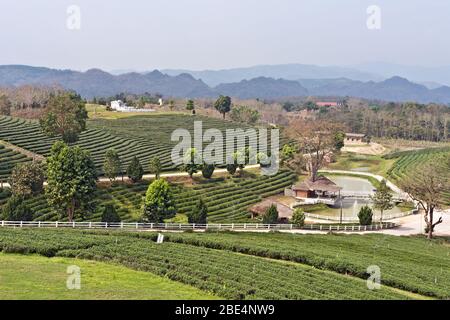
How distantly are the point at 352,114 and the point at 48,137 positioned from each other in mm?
124749

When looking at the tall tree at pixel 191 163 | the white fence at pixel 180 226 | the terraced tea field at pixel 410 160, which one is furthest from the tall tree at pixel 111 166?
the terraced tea field at pixel 410 160

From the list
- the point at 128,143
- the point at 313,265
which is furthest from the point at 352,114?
the point at 313,265

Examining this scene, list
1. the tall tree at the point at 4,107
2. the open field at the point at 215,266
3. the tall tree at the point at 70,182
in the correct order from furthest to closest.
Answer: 1. the tall tree at the point at 4,107
2. the tall tree at the point at 70,182
3. the open field at the point at 215,266

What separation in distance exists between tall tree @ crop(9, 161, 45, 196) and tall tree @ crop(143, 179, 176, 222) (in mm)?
11850

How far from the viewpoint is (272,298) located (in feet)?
74.2

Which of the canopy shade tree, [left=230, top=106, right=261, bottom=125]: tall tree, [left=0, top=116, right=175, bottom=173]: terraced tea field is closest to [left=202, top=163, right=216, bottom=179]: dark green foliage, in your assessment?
[left=0, top=116, right=175, bottom=173]: terraced tea field

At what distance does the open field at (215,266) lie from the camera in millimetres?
24484

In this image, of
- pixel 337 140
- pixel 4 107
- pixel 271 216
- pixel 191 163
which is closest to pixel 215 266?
pixel 271 216

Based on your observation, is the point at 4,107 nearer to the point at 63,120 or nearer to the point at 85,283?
the point at 63,120

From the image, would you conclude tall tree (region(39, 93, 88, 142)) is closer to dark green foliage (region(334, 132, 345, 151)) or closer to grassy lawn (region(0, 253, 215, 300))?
dark green foliage (region(334, 132, 345, 151))

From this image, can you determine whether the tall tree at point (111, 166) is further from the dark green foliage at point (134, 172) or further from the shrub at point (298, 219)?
the shrub at point (298, 219)

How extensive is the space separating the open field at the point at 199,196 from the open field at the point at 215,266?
1641 cm

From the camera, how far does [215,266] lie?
28406 mm
